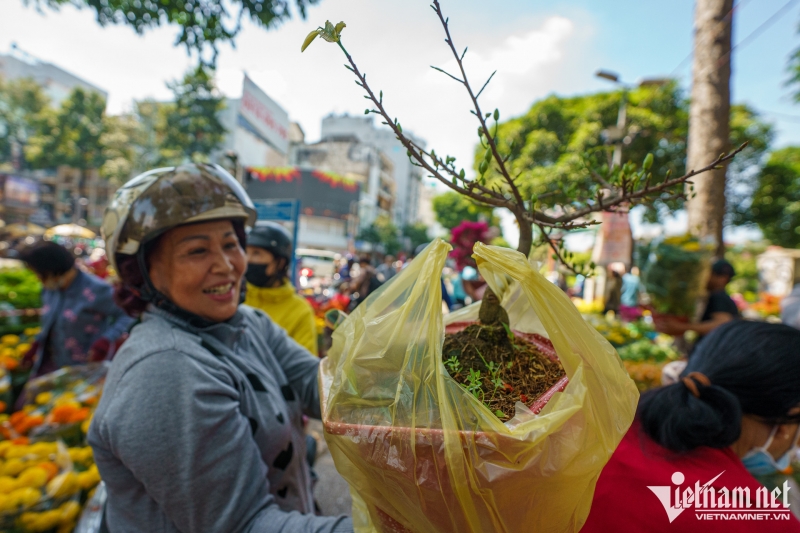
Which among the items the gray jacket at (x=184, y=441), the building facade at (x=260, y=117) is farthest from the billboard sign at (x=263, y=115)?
the gray jacket at (x=184, y=441)

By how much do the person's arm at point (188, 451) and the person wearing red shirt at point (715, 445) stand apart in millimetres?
697

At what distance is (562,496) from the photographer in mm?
683

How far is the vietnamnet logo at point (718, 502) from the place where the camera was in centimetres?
88

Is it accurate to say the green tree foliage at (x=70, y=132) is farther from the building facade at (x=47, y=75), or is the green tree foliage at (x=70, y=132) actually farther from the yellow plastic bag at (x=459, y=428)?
the yellow plastic bag at (x=459, y=428)

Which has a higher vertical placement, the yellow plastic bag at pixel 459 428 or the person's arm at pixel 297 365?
the yellow plastic bag at pixel 459 428

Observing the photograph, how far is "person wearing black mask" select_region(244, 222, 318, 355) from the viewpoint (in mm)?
2844

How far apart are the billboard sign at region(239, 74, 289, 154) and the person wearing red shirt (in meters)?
4.05

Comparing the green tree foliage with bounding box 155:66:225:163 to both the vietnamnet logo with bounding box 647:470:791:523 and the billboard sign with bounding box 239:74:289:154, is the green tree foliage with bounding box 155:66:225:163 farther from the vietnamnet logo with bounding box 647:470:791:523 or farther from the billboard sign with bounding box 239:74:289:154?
the vietnamnet logo with bounding box 647:470:791:523

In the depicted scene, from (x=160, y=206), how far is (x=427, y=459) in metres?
1.14

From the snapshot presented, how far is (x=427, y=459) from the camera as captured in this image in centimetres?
68

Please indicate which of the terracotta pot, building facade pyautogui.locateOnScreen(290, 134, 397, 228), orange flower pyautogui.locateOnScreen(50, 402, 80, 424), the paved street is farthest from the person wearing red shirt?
building facade pyautogui.locateOnScreen(290, 134, 397, 228)

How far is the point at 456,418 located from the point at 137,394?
0.80 metres

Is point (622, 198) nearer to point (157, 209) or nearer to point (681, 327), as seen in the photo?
point (157, 209)

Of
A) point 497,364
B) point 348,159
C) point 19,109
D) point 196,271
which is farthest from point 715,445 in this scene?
point 19,109
